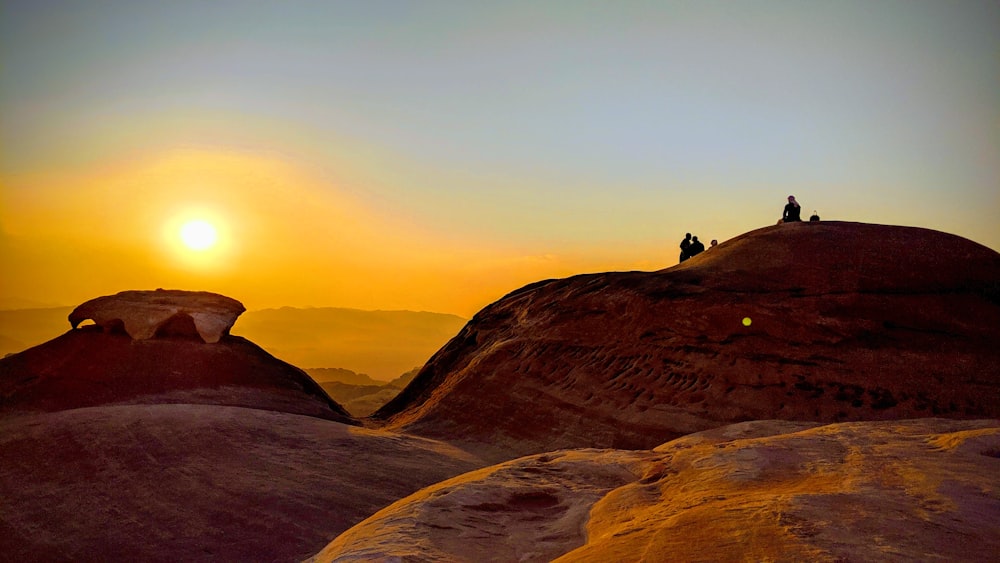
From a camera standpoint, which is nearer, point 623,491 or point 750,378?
point 623,491

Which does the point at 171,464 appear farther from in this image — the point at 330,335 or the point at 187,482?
the point at 330,335

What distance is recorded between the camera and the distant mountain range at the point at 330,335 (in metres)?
107

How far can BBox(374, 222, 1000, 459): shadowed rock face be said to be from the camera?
1413 cm

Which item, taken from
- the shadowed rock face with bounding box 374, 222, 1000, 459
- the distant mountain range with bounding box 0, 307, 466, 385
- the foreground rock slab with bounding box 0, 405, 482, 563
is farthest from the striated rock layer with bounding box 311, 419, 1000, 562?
the distant mountain range with bounding box 0, 307, 466, 385

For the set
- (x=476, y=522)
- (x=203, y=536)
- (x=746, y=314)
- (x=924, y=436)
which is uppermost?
(x=746, y=314)

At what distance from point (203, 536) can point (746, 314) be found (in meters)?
12.1

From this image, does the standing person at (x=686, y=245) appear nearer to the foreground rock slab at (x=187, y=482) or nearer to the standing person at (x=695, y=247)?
the standing person at (x=695, y=247)

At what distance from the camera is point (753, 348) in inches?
604

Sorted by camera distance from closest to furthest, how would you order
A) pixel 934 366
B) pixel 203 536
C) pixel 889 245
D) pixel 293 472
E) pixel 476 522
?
pixel 476 522
pixel 203 536
pixel 293 472
pixel 934 366
pixel 889 245

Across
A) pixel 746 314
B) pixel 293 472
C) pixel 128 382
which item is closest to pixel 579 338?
pixel 746 314

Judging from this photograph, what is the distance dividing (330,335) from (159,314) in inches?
4953

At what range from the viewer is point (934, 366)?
46.5ft

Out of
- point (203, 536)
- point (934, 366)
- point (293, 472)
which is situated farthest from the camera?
point (934, 366)

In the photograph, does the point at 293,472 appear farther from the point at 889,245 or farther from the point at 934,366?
the point at 889,245
